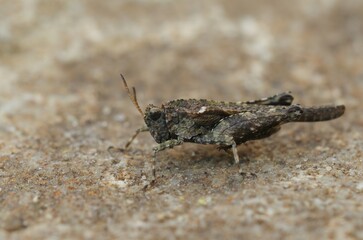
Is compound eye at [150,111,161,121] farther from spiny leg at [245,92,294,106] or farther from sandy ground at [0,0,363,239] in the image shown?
spiny leg at [245,92,294,106]

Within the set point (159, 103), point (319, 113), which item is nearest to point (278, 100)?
point (319, 113)

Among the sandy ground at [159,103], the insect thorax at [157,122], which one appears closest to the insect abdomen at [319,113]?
the sandy ground at [159,103]

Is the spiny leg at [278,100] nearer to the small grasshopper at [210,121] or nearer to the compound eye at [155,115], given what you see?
the small grasshopper at [210,121]

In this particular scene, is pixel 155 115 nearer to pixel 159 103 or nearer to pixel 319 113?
pixel 319 113

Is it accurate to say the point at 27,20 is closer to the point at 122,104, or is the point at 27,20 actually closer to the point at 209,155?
the point at 122,104

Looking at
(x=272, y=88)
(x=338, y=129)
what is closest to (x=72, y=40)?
(x=272, y=88)

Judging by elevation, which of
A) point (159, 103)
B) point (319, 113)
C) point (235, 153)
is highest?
point (159, 103)

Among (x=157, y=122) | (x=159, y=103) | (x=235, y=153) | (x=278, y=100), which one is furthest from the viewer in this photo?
(x=159, y=103)
